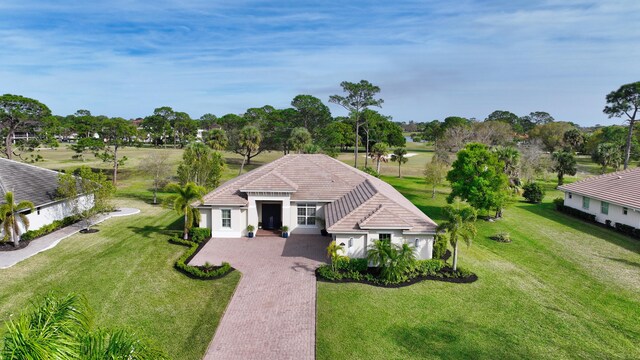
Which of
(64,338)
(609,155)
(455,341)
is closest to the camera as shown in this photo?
(64,338)

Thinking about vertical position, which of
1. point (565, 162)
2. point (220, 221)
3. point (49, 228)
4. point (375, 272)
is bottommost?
point (375, 272)

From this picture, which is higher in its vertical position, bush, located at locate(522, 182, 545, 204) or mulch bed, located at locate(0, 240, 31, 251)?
bush, located at locate(522, 182, 545, 204)

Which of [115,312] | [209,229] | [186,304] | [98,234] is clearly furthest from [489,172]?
[98,234]

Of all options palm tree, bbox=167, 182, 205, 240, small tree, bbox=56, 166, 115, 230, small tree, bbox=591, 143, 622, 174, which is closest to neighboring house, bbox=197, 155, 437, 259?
palm tree, bbox=167, 182, 205, 240

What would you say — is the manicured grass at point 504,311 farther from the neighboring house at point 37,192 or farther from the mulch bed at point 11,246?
the neighboring house at point 37,192

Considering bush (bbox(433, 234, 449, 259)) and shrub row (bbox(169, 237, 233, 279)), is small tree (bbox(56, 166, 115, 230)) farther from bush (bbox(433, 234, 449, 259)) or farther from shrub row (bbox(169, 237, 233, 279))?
bush (bbox(433, 234, 449, 259))

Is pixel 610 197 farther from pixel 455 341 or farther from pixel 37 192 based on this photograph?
pixel 37 192

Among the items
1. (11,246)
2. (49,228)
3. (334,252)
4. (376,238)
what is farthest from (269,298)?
(49,228)
